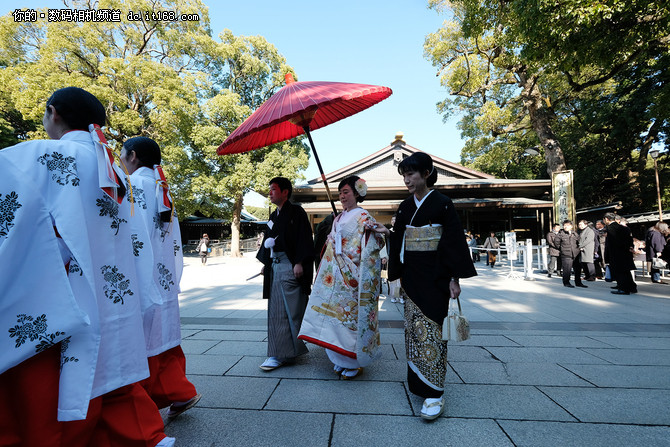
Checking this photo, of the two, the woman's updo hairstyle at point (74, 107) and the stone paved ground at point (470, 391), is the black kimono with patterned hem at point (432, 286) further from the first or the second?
the woman's updo hairstyle at point (74, 107)

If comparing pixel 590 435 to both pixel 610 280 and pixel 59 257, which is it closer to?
pixel 59 257

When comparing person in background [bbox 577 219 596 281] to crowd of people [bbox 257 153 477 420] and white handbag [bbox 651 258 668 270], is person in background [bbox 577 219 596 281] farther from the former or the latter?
crowd of people [bbox 257 153 477 420]

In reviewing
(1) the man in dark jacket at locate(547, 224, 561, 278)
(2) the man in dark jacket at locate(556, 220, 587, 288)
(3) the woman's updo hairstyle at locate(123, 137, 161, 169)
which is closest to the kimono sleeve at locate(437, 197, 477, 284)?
(3) the woman's updo hairstyle at locate(123, 137, 161, 169)

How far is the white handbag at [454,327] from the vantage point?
1.96 metres

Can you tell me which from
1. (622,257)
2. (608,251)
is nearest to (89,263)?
(622,257)

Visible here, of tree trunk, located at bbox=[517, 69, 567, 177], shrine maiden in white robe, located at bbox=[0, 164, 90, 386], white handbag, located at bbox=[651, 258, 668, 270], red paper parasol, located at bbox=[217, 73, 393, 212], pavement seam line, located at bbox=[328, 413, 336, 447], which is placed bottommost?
pavement seam line, located at bbox=[328, 413, 336, 447]

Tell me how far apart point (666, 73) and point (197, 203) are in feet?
63.8

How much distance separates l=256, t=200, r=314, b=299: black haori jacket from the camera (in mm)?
2857

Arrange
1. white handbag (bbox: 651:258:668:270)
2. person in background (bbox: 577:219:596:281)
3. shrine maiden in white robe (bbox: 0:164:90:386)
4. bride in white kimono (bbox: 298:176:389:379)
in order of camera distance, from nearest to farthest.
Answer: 1. shrine maiden in white robe (bbox: 0:164:90:386)
2. bride in white kimono (bbox: 298:176:389:379)
3. white handbag (bbox: 651:258:668:270)
4. person in background (bbox: 577:219:596:281)

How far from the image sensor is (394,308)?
17.5 ft

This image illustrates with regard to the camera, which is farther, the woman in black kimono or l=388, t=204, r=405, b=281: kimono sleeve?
l=388, t=204, r=405, b=281: kimono sleeve

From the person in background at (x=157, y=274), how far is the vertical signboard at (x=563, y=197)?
12.4 metres

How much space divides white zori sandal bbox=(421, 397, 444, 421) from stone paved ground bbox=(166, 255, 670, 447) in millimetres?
53

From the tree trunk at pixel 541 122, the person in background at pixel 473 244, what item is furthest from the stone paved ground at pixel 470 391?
the tree trunk at pixel 541 122
